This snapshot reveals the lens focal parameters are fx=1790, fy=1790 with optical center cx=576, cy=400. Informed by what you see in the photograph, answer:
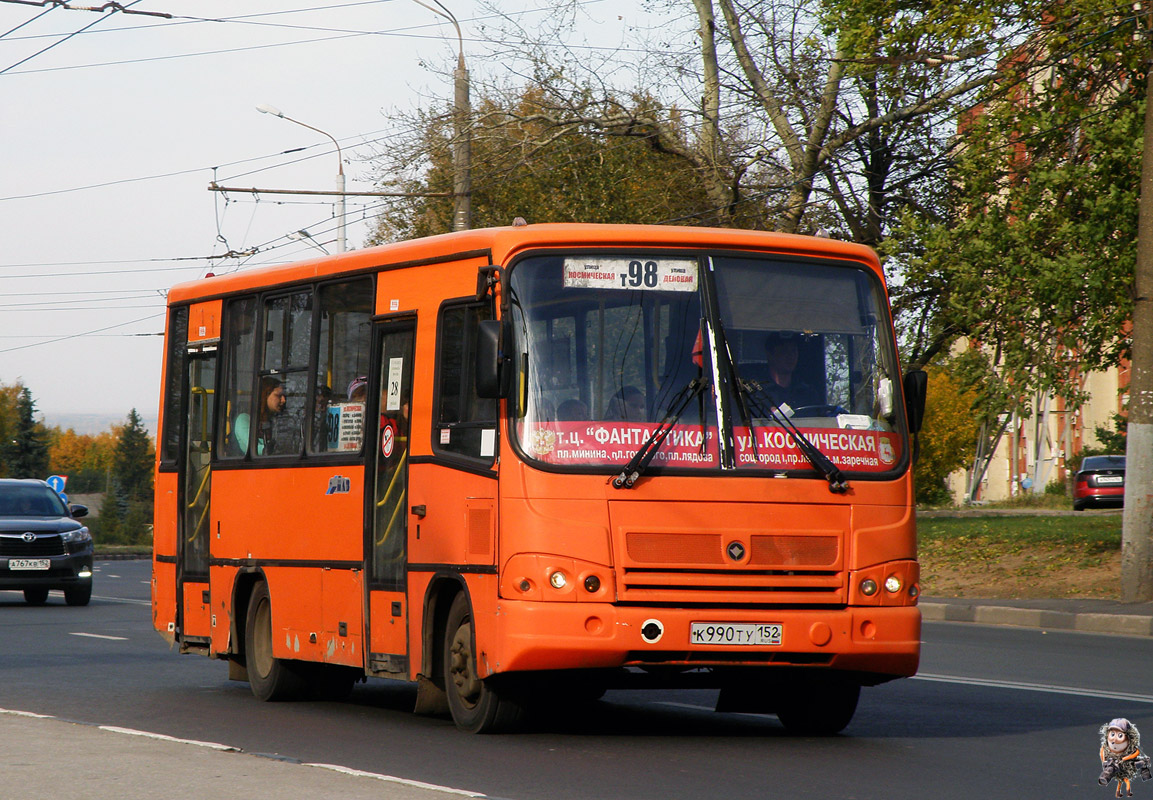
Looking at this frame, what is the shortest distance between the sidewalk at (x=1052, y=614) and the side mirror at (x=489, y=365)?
38.3 feet

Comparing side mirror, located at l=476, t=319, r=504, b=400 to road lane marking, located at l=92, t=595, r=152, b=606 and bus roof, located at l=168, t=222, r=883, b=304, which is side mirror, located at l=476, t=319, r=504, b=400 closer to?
bus roof, located at l=168, t=222, r=883, b=304

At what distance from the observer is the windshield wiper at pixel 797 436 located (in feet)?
31.2

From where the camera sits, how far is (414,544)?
34.0 feet

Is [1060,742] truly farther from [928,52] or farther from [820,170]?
[820,170]

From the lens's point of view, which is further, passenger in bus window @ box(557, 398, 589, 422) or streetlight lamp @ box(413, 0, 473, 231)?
streetlight lamp @ box(413, 0, 473, 231)

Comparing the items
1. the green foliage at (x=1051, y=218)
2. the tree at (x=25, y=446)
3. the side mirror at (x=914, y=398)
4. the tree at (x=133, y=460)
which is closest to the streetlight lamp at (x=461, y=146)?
the green foliage at (x=1051, y=218)

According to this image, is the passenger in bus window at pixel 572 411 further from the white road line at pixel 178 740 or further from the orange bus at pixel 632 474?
the white road line at pixel 178 740

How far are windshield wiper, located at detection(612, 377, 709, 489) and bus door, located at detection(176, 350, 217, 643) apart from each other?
4992mm

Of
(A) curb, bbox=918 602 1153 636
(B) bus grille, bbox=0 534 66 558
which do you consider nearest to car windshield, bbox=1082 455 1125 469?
(A) curb, bbox=918 602 1153 636

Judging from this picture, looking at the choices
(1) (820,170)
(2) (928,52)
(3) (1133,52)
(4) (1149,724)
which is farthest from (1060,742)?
(1) (820,170)

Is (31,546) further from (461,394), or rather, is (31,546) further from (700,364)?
(700,364)

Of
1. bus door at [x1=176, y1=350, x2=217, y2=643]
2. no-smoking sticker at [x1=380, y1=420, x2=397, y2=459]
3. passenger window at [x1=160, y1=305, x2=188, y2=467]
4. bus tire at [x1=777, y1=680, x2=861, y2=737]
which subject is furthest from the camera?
passenger window at [x1=160, y1=305, x2=188, y2=467]

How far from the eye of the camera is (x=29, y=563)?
24484mm

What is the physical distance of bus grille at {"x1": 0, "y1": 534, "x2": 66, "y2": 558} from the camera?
2453cm
